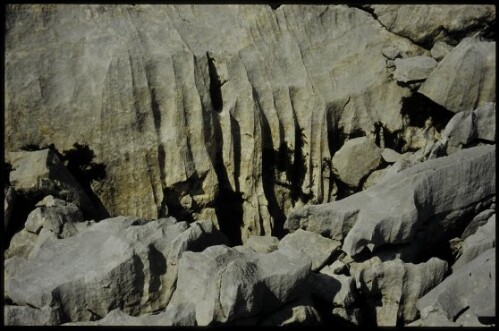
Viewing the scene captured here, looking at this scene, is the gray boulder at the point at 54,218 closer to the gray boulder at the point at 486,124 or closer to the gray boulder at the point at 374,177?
the gray boulder at the point at 374,177

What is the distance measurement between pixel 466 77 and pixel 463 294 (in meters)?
9.47

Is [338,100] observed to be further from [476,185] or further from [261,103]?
[476,185]

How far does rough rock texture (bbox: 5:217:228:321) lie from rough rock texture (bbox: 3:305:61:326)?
0.27 m

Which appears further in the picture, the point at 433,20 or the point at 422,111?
the point at 433,20

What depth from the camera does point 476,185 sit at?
22.0m

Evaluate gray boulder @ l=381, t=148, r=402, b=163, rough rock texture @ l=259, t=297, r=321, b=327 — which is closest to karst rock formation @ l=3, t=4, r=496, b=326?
rough rock texture @ l=259, t=297, r=321, b=327

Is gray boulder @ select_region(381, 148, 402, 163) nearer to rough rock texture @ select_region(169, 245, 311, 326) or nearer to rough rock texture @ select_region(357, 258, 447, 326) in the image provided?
rough rock texture @ select_region(357, 258, 447, 326)

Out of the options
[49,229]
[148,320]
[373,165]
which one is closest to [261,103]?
[373,165]

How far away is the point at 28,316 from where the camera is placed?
1583 centimetres

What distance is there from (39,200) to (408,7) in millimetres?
15797

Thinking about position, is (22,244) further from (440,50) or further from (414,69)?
(440,50)

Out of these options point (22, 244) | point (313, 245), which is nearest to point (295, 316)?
point (313, 245)

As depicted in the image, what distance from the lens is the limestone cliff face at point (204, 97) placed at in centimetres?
2206

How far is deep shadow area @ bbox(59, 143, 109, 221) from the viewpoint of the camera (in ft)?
72.1
